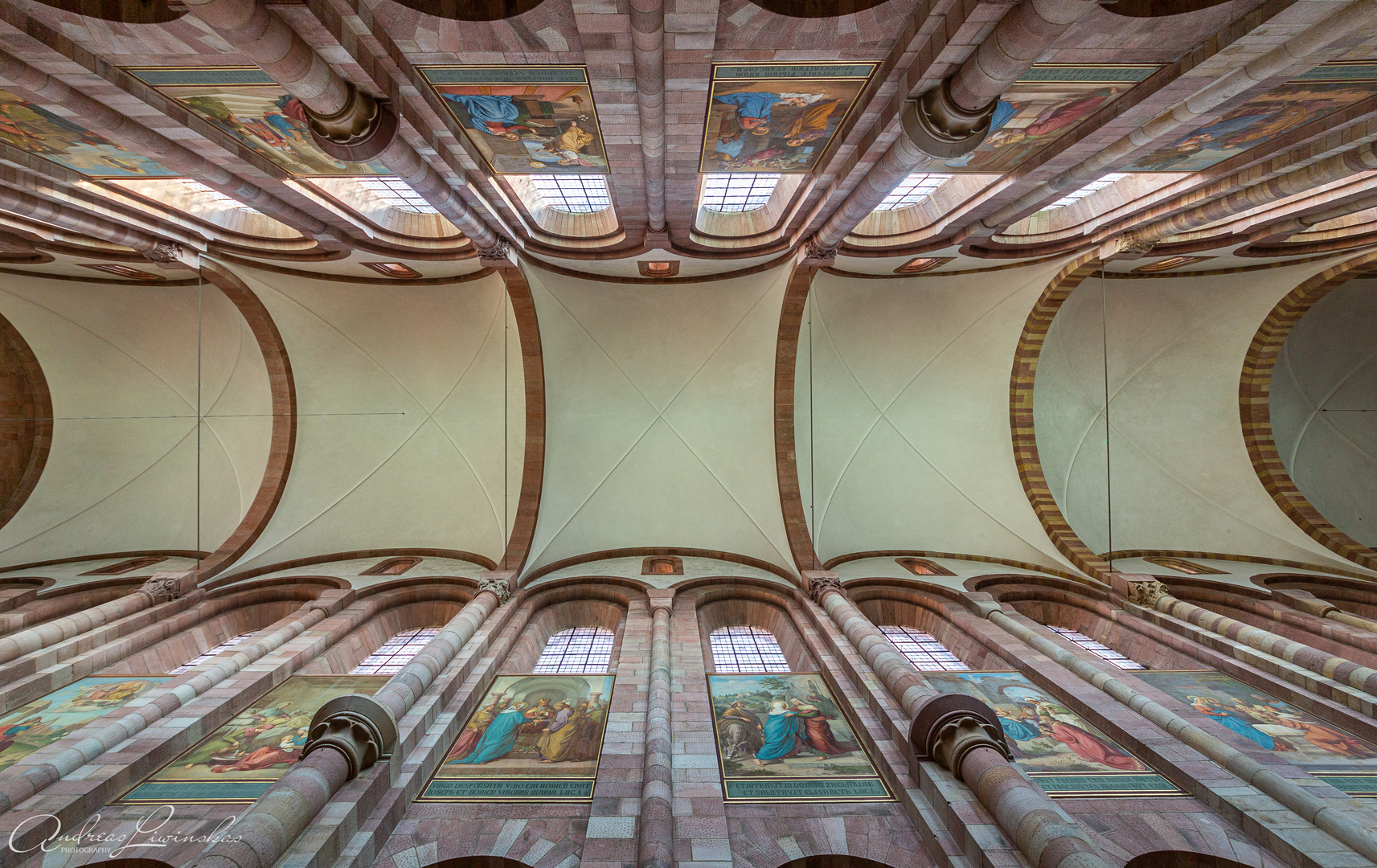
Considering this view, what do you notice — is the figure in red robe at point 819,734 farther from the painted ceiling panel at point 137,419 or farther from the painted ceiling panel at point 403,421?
the painted ceiling panel at point 137,419

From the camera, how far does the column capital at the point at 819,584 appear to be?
10.8 metres

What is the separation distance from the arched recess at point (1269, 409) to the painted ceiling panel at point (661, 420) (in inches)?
404

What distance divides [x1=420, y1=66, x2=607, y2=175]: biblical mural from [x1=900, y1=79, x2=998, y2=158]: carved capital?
3.38 m

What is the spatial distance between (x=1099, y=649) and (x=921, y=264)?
7807 millimetres

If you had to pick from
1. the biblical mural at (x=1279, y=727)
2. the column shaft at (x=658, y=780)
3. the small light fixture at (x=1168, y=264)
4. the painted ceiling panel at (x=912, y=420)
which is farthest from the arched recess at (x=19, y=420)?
the small light fixture at (x=1168, y=264)

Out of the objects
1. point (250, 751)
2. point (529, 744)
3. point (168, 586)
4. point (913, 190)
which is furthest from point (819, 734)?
point (168, 586)

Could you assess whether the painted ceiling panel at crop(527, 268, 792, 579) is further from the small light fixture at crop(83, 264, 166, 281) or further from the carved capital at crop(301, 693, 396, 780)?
the small light fixture at crop(83, 264, 166, 281)

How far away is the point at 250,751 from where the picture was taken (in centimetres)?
685

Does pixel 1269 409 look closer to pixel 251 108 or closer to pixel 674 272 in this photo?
pixel 674 272


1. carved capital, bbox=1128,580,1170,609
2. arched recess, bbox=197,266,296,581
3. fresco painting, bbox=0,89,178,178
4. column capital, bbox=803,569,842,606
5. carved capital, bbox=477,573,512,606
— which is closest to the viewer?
fresco painting, bbox=0,89,178,178

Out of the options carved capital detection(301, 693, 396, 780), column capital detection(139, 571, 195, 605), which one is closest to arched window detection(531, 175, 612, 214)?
carved capital detection(301, 693, 396, 780)

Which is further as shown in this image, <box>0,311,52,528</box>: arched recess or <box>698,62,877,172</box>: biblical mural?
<box>0,311,52,528</box>: arched recess

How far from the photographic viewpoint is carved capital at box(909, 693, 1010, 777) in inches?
227

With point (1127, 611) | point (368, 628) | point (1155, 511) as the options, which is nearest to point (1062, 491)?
point (1155, 511)
